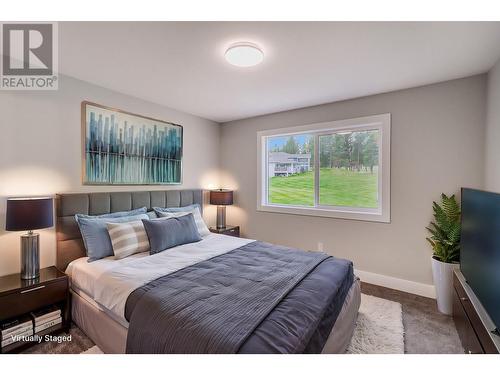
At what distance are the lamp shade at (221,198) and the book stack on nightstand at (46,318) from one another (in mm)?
2320

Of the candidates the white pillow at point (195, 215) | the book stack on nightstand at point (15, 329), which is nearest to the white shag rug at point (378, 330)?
the book stack on nightstand at point (15, 329)

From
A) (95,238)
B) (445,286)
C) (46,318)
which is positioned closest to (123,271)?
(95,238)

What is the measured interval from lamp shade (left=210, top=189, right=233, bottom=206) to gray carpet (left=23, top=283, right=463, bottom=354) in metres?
2.30

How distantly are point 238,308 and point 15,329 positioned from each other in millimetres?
1773

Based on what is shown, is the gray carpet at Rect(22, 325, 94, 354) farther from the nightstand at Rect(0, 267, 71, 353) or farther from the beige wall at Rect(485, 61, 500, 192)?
Result: the beige wall at Rect(485, 61, 500, 192)

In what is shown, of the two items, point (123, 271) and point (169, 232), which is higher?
point (169, 232)

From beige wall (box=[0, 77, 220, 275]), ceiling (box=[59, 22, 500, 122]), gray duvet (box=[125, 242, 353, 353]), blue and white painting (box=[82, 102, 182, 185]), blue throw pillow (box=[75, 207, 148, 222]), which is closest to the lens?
gray duvet (box=[125, 242, 353, 353])

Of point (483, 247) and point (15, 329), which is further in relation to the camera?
point (15, 329)

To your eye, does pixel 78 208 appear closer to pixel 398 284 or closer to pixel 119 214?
pixel 119 214

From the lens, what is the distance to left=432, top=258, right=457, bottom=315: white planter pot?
2279mm

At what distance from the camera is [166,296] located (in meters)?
1.51

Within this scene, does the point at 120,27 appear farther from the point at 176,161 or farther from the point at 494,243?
the point at 494,243

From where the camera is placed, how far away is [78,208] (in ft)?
8.05

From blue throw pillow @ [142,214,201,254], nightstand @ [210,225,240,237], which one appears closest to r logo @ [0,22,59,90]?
blue throw pillow @ [142,214,201,254]
